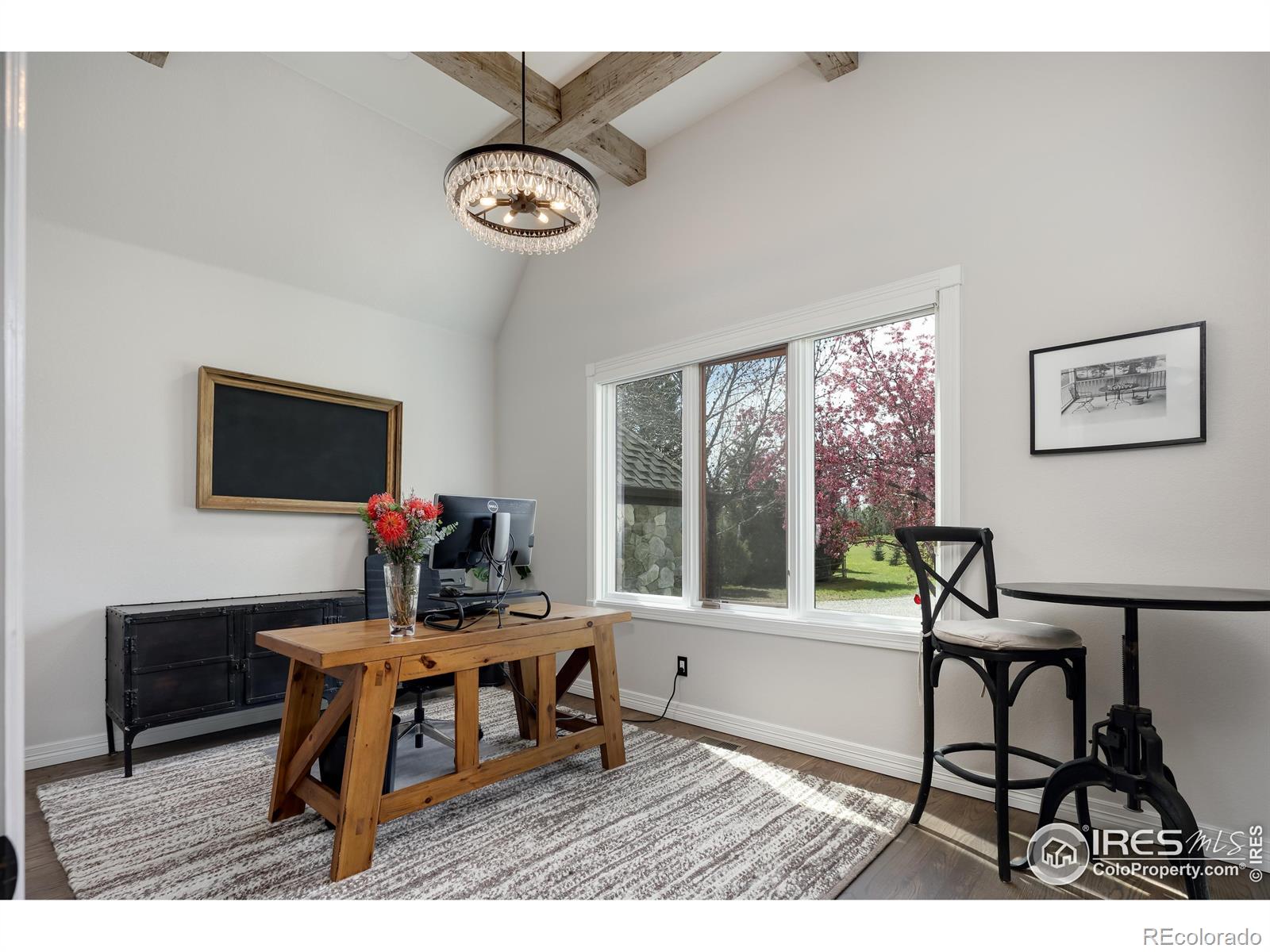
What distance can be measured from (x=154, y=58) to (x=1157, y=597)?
4.32 meters

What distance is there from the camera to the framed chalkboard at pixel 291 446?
361cm

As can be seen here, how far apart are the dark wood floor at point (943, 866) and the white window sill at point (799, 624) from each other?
0.59m

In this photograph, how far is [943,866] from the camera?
212 centimetres

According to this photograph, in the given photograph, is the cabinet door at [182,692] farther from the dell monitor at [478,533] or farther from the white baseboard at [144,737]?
the dell monitor at [478,533]

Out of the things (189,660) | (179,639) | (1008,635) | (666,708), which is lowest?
(666,708)

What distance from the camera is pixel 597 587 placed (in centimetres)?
428

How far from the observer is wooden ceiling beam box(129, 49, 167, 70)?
2.92m

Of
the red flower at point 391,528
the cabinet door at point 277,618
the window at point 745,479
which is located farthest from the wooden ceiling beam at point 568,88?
the cabinet door at point 277,618

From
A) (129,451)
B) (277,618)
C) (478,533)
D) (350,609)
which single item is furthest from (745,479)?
(129,451)

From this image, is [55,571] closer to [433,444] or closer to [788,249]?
[433,444]

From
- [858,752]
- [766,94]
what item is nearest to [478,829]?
[858,752]

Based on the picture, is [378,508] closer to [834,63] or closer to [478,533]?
[478,533]

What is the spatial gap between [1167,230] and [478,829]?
10.5ft

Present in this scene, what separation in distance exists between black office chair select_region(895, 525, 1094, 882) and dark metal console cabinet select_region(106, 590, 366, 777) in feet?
9.74
